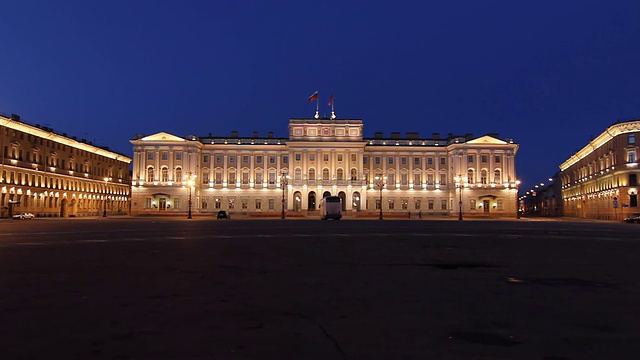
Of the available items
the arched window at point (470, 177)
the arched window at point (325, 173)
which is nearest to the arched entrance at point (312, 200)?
the arched window at point (325, 173)

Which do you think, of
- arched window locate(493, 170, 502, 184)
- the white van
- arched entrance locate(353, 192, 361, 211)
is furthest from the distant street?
arched window locate(493, 170, 502, 184)

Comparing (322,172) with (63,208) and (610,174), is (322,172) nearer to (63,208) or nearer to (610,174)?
Result: (63,208)

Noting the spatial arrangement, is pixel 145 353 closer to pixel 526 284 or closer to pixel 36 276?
pixel 36 276

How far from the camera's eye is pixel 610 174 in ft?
243

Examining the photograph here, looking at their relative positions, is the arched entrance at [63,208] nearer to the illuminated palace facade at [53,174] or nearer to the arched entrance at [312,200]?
the illuminated palace facade at [53,174]

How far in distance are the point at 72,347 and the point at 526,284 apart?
24.4 feet

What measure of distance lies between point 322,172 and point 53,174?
1860 inches

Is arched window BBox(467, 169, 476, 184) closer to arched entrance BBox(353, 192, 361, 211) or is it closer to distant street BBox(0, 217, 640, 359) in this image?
arched entrance BBox(353, 192, 361, 211)

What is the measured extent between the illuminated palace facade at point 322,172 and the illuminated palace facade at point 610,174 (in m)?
12.5

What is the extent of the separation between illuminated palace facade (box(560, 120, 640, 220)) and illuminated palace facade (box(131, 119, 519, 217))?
1251 cm

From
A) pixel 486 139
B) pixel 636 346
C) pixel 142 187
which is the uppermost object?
pixel 486 139

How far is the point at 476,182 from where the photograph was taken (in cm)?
9788

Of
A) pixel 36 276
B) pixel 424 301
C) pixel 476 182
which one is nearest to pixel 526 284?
pixel 424 301

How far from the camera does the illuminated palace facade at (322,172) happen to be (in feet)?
317
